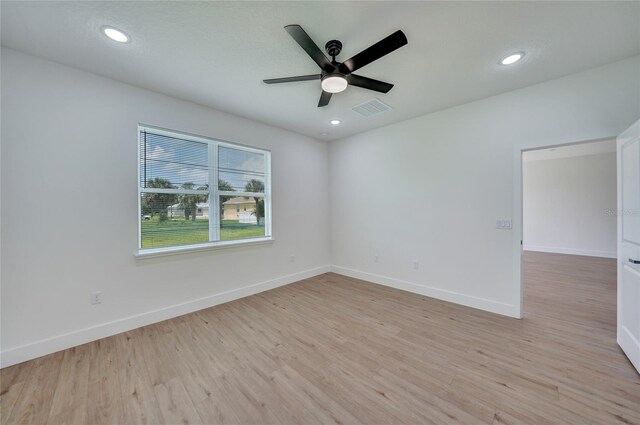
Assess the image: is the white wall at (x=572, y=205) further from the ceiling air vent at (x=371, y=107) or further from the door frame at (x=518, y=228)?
the ceiling air vent at (x=371, y=107)

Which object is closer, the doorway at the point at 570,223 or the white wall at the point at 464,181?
the white wall at the point at 464,181

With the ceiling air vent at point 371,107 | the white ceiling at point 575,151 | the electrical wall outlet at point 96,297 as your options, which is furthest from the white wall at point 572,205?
the electrical wall outlet at point 96,297

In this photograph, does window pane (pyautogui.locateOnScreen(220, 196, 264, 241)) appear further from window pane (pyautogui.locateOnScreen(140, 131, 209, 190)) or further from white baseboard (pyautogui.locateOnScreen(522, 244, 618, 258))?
white baseboard (pyautogui.locateOnScreen(522, 244, 618, 258))

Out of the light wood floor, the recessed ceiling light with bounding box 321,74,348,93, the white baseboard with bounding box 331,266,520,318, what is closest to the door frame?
the white baseboard with bounding box 331,266,520,318

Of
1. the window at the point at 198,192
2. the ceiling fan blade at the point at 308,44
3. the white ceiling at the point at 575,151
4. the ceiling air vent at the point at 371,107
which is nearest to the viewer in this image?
the ceiling fan blade at the point at 308,44

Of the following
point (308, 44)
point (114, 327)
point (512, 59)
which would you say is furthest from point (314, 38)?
point (114, 327)

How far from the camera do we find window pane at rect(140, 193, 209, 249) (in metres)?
2.92

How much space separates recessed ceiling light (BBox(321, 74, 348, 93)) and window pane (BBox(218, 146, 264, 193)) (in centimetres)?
212

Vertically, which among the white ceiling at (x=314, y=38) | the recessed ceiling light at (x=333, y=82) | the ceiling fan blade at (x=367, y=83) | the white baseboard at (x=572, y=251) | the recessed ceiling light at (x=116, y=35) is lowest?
the white baseboard at (x=572, y=251)

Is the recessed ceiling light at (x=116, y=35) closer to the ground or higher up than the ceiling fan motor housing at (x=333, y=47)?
higher up

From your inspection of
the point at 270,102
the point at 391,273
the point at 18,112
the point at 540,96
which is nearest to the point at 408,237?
the point at 391,273

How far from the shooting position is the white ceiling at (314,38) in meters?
1.72

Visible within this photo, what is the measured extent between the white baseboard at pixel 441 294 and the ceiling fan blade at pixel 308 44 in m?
3.28

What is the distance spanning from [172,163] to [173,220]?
0.75 m
